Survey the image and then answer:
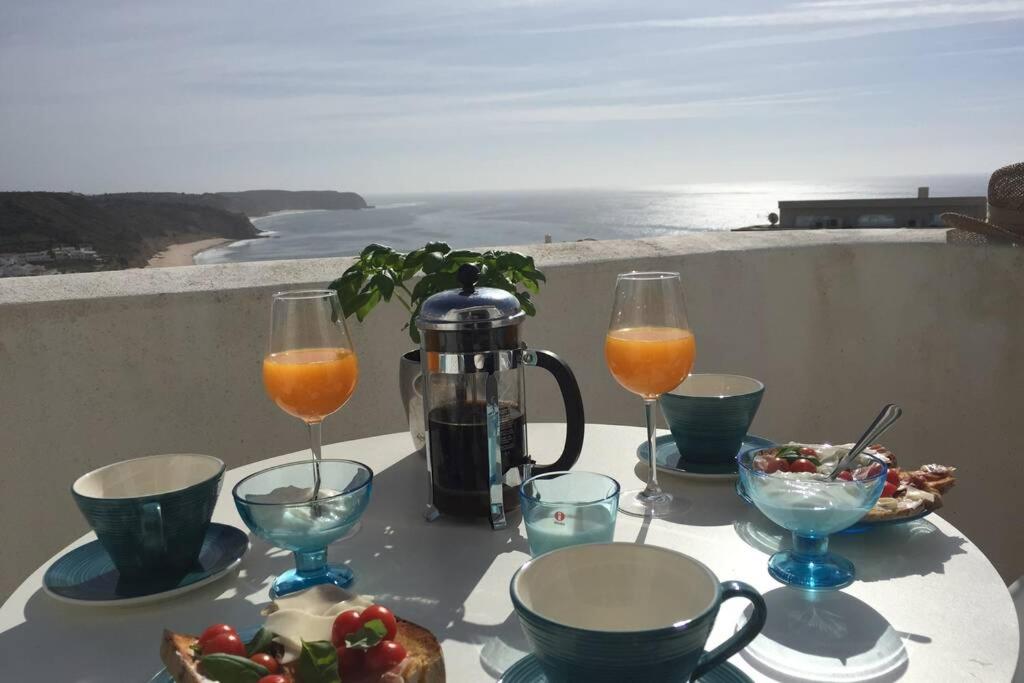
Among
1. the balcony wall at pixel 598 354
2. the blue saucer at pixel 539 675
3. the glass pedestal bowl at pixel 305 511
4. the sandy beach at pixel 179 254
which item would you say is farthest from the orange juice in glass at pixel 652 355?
the sandy beach at pixel 179 254

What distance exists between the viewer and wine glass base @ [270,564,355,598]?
3.23ft

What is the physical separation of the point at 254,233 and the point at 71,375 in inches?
54.1

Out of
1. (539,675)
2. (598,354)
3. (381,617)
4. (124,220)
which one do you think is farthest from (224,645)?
(124,220)

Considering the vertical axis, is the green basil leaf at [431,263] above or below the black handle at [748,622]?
above

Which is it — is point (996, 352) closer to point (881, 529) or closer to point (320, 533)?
point (881, 529)

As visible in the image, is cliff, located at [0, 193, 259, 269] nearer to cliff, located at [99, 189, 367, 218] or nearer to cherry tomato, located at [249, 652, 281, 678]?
cliff, located at [99, 189, 367, 218]

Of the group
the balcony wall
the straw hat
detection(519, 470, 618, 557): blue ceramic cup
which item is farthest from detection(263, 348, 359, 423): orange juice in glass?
the straw hat

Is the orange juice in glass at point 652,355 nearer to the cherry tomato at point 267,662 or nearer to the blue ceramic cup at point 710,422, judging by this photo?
the blue ceramic cup at point 710,422

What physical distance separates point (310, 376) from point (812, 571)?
69 cm

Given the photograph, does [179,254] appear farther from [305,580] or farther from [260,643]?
[260,643]

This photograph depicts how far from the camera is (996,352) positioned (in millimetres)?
2732

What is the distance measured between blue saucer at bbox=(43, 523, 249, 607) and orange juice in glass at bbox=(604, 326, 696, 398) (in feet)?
1.95

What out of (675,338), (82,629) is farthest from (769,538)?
(82,629)

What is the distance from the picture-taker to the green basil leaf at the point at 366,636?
710 millimetres
